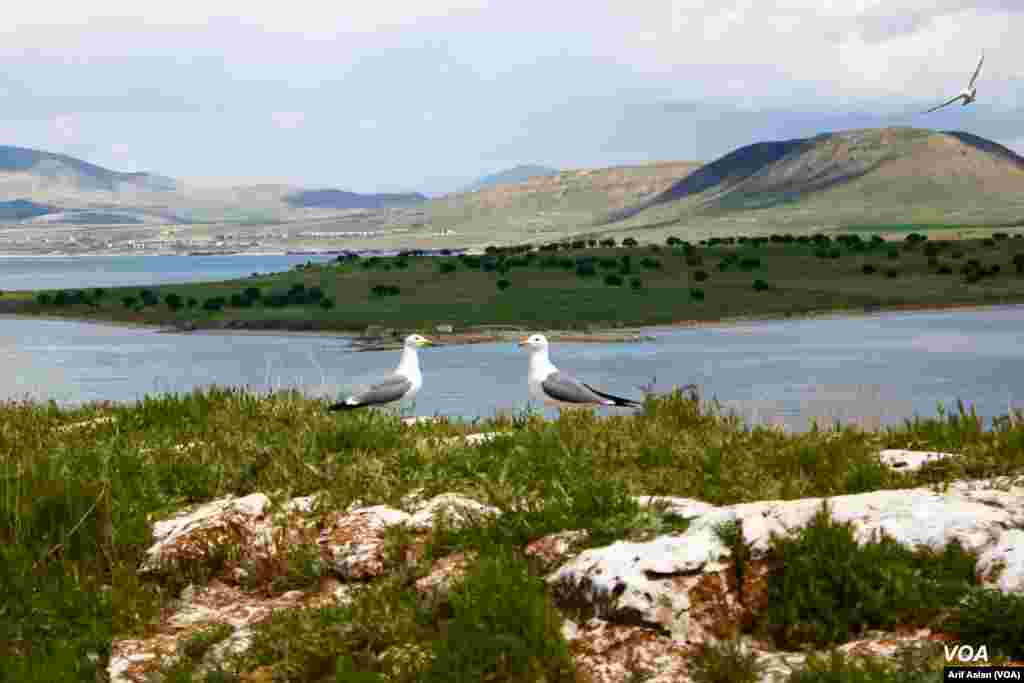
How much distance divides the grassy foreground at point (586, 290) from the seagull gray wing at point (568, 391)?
71888 mm

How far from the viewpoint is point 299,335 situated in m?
92.1

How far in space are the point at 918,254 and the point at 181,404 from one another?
107m

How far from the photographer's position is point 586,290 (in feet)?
323

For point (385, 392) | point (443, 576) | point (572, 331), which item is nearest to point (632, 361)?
point (572, 331)

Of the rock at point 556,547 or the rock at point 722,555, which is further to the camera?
the rock at point 556,547

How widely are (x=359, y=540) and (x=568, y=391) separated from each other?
5.27m

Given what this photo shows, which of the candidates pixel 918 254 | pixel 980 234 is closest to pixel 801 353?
pixel 918 254

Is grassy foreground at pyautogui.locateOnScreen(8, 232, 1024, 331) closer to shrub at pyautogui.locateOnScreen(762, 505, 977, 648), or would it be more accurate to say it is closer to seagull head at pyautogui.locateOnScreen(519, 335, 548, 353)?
seagull head at pyautogui.locateOnScreen(519, 335, 548, 353)

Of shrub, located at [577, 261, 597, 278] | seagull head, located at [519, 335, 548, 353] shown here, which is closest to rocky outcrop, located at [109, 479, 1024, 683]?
seagull head, located at [519, 335, 548, 353]

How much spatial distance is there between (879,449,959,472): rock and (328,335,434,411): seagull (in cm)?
590

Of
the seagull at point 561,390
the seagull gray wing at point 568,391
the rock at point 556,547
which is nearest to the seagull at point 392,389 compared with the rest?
the seagull at point 561,390

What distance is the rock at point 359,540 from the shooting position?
959 centimetres

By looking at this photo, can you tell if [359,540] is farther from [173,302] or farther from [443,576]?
[173,302]

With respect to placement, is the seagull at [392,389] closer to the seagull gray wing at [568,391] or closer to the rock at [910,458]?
the seagull gray wing at [568,391]
